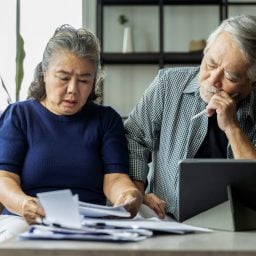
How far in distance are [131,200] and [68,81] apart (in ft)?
1.53

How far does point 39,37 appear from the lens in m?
4.63

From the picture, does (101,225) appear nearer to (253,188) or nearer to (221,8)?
(253,188)

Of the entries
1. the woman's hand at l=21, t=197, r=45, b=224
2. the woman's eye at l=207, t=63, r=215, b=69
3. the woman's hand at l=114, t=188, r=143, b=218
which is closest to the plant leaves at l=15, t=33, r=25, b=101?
the woman's eye at l=207, t=63, r=215, b=69

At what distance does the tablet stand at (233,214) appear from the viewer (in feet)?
4.34

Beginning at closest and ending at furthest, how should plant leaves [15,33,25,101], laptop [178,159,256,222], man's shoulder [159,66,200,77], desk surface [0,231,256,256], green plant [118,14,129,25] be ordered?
desk surface [0,231,256,256] < laptop [178,159,256,222] < man's shoulder [159,66,200,77] < plant leaves [15,33,25,101] < green plant [118,14,129,25]

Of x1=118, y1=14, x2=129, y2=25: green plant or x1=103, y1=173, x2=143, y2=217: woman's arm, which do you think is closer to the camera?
x1=103, y1=173, x2=143, y2=217: woman's arm

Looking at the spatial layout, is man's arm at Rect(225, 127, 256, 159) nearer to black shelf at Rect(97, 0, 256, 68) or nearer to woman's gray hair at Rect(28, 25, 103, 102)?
woman's gray hair at Rect(28, 25, 103, 102)

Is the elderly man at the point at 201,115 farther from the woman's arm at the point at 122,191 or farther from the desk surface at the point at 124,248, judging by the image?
the desk surface at the point at 124,248

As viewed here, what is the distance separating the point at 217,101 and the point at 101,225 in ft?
2.86

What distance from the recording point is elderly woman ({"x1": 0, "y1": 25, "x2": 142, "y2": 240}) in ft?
5.67

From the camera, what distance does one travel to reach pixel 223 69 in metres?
1.87

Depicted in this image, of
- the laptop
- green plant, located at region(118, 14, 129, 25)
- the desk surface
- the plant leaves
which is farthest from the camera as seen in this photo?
green plant, located at region(118, 14, 129, 25)

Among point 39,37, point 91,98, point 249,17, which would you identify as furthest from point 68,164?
point 39,37

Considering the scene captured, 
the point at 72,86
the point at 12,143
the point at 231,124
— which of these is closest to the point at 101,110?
the point at 72,86
